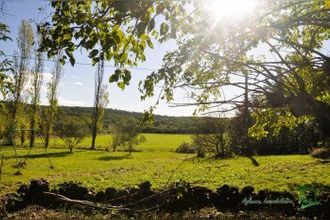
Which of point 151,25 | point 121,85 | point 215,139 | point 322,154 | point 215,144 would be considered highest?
point 151,25

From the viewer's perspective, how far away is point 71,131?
4897 cm

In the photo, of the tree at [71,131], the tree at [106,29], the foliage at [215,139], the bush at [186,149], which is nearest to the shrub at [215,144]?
the foliage at [215,139]

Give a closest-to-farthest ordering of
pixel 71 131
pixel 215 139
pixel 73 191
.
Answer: pixel 73 191 → pixel 215 139 → pixel 71 131

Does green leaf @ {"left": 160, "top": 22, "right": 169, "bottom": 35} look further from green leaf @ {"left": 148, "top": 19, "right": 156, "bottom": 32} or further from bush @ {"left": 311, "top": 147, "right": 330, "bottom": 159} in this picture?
bush @ {"left": 311, "top": 147, "right": 330, "bottom": 159}

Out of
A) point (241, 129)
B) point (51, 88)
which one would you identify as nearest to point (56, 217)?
point (241, 129)

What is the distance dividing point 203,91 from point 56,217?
4144 millimetres

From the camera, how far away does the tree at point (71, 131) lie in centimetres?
4891

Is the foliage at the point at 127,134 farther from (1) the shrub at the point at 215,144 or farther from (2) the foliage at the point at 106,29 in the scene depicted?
(2) the foliage at the point at 106,29

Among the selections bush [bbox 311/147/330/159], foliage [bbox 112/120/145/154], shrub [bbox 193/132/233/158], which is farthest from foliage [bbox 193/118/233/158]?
foliage [bbox 112/120/145/154]

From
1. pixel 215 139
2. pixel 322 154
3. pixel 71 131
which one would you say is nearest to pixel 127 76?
pixel 322 154

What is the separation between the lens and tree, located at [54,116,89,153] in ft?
160

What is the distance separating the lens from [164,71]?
579 cm

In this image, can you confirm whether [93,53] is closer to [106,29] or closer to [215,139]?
[106,29]

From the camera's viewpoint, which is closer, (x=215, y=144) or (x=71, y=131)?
(x=215, y=144)
